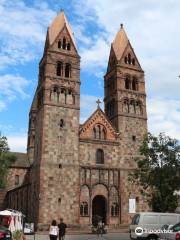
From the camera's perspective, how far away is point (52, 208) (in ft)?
155

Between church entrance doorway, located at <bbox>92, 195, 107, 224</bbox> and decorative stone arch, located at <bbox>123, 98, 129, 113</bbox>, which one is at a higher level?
decorative stone arch, located at <bbox>123, 98, 129, 113</bbox>

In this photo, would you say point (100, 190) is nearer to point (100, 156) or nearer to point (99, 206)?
point (99, 206)

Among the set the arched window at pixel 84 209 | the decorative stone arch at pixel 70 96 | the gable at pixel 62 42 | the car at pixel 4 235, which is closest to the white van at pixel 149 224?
the car at pixel 4 235

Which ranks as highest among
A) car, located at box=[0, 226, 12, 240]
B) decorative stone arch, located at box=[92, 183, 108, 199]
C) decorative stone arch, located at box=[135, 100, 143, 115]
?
decorative stone arch, located at box=[135, 100, 143, 115]

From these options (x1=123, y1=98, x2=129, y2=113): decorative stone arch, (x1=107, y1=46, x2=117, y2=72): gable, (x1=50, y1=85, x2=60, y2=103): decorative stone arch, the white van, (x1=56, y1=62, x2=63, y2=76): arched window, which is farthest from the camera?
(x1=107, y1=46, x2=117, y2=72): gable

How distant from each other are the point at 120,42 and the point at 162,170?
2935 centimetres

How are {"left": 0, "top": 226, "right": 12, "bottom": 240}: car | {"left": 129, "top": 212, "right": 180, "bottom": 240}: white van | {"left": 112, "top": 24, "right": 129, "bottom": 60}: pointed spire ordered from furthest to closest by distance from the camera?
{"left": 112, "top": 24, "right": 129, "bottom": 60}: pointed spire, {"left": 129, "top": 212, "right": 180, "bottom": 240}: white van, {"left": 0, "top": 226, "right": 12, "bottom": 240}: car

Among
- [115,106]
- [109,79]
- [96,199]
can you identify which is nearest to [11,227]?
[96,199]

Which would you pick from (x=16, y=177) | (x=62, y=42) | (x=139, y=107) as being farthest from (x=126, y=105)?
(x=16, y=177)

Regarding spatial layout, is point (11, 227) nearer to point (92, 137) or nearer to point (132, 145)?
point (92, 137)

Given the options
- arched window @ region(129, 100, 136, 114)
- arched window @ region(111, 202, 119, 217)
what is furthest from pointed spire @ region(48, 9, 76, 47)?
arched window @ region(111, 202, 119, 217)

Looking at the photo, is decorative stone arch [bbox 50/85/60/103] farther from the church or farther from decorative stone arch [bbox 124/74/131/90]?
decorative stone arch [bbox 124/74/131/90]

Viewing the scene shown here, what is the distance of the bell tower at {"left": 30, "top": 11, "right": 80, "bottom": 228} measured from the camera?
157ft

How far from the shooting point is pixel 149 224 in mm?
25953
